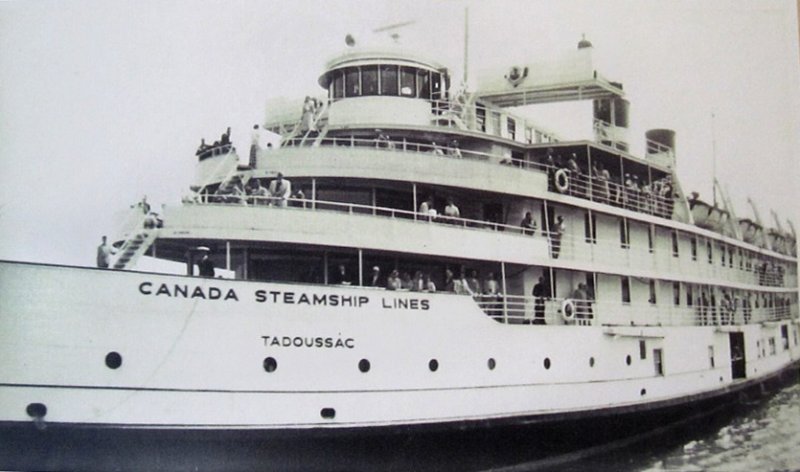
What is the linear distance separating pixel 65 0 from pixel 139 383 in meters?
3.18

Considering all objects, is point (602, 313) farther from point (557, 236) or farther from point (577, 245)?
point (557, 236)

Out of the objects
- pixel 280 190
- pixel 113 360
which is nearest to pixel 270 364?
pixel 113 360

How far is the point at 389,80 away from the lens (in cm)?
1011

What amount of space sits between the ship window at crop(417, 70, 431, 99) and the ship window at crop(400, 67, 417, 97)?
0.20 ft

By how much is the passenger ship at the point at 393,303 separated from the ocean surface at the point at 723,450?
0.28 m

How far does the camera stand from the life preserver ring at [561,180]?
9664 mm

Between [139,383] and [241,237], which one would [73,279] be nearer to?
[139,383]

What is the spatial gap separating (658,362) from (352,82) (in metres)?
5.49

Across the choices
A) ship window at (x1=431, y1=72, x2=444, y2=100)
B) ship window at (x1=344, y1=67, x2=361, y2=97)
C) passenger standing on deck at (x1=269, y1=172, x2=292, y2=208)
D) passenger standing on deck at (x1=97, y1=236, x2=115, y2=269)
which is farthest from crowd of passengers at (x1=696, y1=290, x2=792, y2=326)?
passenger standing on deck at (x1=97, y1=236, x2=115, y2=269)

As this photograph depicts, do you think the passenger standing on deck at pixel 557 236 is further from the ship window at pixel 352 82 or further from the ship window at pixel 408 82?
the ship window at pixel 352 82

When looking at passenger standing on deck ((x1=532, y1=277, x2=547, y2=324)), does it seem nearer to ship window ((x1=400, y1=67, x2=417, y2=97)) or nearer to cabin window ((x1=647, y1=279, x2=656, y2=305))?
cabin window ((x1=647, y1=279, x2=656, y2=305))

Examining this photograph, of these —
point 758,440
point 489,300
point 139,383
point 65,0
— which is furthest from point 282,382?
point 758,440

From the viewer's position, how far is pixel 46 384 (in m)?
5.95

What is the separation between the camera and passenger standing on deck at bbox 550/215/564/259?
9.62 metres
